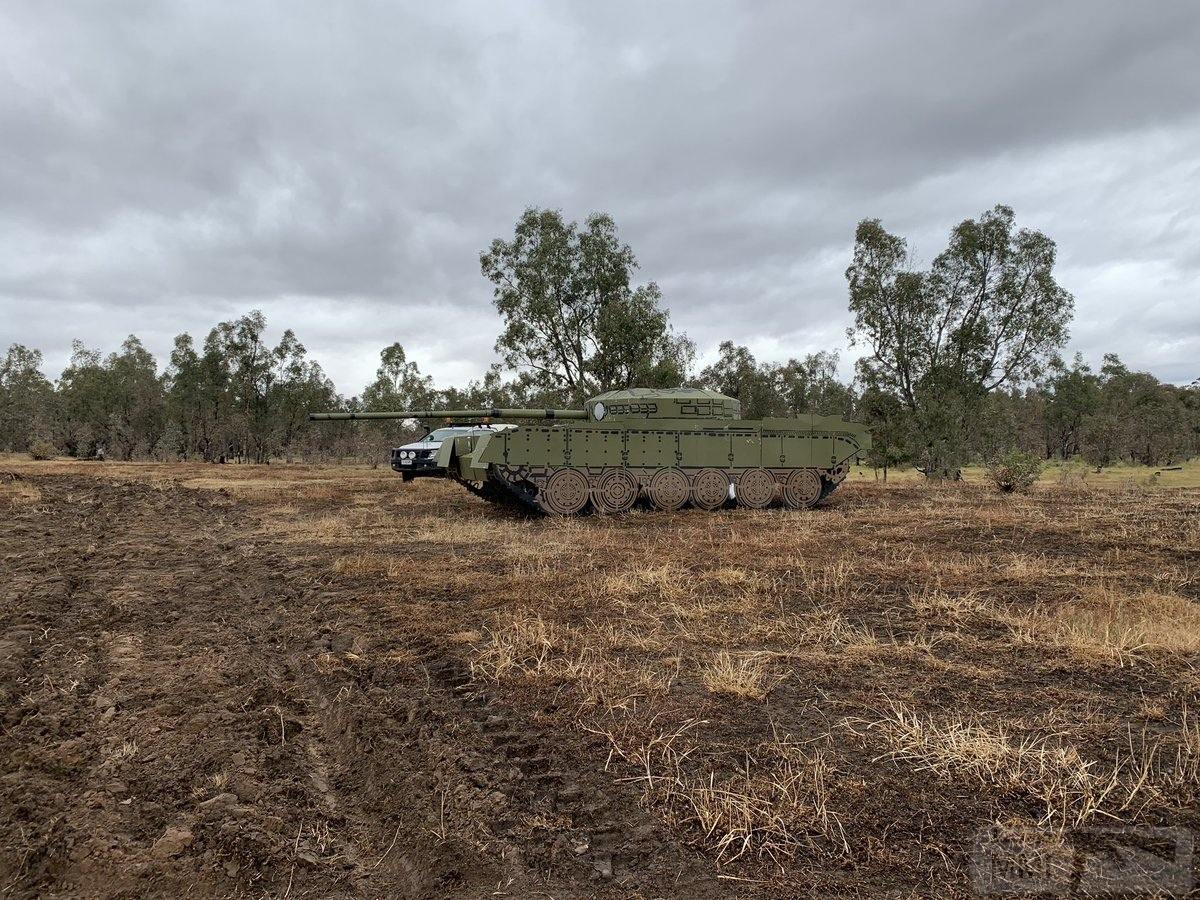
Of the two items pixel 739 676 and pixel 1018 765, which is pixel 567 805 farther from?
pixel 1018 765

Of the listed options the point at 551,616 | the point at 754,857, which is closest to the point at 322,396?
the point at 551,616

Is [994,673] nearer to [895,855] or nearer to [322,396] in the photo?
[895,855]

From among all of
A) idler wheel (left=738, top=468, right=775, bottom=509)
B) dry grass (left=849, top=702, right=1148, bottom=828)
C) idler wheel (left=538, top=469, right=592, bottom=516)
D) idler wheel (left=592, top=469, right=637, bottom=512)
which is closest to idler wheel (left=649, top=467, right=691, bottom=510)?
idler wheel (left=592, top=469, right=637, bottom=512)

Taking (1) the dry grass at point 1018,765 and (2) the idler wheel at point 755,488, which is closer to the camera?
(1) the dry grass at point 1018,765

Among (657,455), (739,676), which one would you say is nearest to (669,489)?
(657,455)

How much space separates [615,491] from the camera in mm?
14688

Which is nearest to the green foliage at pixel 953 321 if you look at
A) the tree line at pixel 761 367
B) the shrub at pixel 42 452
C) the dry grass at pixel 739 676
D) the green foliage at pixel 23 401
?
the tree line at pixel 761 367

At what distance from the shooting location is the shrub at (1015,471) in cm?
1992

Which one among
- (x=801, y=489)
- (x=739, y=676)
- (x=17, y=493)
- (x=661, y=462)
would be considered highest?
(x=661, y=462)

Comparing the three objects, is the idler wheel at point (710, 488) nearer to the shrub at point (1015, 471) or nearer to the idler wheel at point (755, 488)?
the idler wheel at point (755, 488)

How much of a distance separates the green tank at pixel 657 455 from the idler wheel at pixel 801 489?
2cm

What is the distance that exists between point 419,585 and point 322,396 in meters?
45.1

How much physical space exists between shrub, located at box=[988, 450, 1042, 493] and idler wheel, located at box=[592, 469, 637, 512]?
40.5 ft

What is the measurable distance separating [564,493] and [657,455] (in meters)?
2.22
